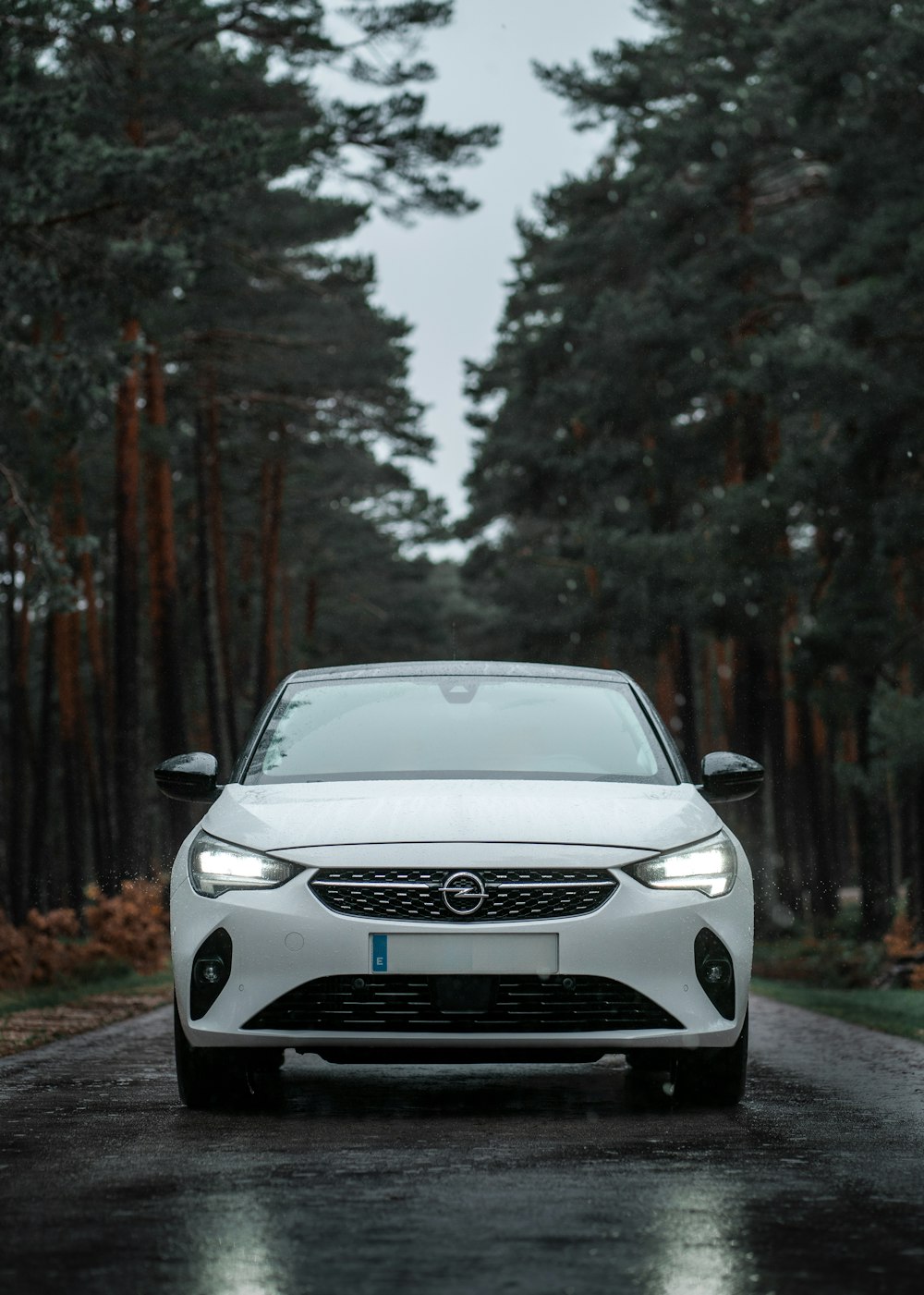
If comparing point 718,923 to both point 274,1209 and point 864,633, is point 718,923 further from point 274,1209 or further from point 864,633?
point 864,633

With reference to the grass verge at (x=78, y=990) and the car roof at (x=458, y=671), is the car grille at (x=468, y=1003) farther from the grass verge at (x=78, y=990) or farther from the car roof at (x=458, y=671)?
the grass verge at (x=78, y=990)

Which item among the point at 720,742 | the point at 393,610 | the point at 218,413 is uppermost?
the point at 218,413

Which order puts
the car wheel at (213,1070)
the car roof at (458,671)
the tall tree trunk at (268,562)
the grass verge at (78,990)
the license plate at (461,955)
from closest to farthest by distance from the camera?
the license plate at (461,955), the car wheel at (213,1070), the car roof at (458,671), the grass verge at (78,990), the tall tree trunk at (268,562)

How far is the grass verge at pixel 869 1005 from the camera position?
13445 millimetres

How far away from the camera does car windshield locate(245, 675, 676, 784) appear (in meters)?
8.44

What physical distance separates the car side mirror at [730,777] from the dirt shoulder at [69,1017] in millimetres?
4125

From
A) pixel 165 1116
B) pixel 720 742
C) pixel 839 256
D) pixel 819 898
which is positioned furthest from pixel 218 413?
pixel 165 1116

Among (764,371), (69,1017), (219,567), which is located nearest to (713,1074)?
(69,1017)

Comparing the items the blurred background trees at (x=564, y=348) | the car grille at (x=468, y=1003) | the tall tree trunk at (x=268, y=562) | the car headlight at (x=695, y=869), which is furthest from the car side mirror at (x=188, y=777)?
the tall tree trunk at (x=268, y=562)

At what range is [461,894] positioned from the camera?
24.0 ft

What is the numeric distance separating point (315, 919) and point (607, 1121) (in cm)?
133

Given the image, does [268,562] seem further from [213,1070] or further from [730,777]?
[213,1070]

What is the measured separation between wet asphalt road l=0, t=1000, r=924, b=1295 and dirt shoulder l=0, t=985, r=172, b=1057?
2139 millimetres

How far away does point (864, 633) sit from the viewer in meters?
30.5
